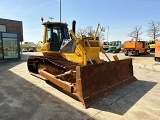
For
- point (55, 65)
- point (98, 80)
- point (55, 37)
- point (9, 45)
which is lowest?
point (98, 80)

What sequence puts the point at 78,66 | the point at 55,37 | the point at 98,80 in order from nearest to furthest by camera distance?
1. the point at 78,66
2. the point at 98,80
3. the point at 55,37

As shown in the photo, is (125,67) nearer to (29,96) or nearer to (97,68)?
(97,68)

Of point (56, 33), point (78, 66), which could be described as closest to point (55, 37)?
point (56, 33)

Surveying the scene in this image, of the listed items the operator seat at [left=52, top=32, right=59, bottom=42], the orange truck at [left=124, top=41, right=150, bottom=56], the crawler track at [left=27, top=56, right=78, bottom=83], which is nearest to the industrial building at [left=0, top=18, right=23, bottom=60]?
the crawler track at [left=27, top=56, right=78, bottom=83]

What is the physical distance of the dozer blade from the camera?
5195 mm

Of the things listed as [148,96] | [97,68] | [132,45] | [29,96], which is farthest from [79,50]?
[132,45]

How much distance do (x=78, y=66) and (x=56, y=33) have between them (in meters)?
3.31

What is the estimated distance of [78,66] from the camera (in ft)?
18.4

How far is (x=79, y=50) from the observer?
22.9ft

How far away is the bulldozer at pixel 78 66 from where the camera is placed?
5359mm

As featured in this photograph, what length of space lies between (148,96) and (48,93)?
335 centimetres

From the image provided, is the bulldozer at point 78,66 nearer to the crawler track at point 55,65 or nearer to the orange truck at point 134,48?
the crawler track at point 55,65

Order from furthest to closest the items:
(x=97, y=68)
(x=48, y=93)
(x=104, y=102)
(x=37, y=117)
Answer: (x=48, y=93)
(x=97, y=68)
(x=104, y=102)
(x=37, y=117)

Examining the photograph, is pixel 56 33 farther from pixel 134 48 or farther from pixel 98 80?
pixel 134 48
